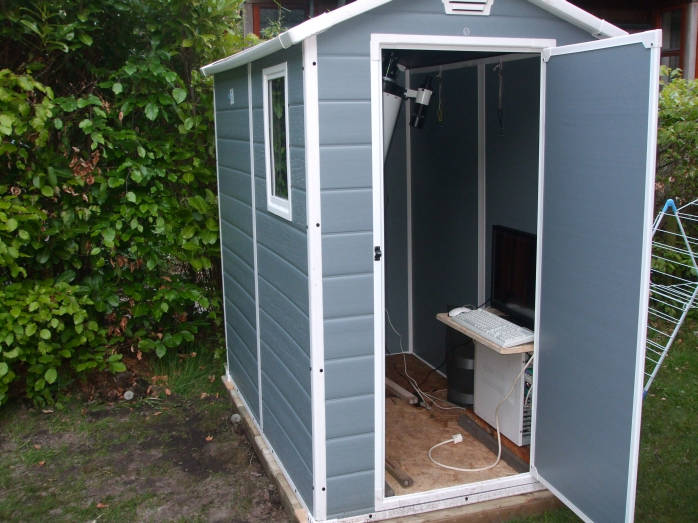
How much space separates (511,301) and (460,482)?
3.22 ft

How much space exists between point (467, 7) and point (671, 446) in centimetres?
268

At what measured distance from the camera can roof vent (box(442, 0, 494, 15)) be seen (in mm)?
3068

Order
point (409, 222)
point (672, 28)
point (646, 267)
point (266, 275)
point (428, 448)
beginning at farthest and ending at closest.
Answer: point (672, 28) < point (409, 222) < point (428, 448) < point (266, 275) < point (646, 267)

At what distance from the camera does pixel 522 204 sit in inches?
163

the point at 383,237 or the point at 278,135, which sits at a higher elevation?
the point at 278,135

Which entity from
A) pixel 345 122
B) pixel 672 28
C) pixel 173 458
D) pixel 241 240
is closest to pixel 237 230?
pixel 241 240

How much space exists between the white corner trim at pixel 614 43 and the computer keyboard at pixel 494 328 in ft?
4.12

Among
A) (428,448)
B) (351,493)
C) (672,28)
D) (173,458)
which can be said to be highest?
(672,28)

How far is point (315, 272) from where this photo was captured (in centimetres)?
304

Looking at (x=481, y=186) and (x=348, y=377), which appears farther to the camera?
(x=481, y=186)

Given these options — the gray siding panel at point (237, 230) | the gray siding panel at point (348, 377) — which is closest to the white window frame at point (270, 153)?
the gray siding panel at point (237, 230)

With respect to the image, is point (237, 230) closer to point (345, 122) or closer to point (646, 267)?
point (345, 122)

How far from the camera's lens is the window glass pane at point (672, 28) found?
26.7 ft

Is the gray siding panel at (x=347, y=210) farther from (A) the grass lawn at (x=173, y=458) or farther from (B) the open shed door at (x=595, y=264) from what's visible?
(A) the grass lawn at (x=173, y=458)
